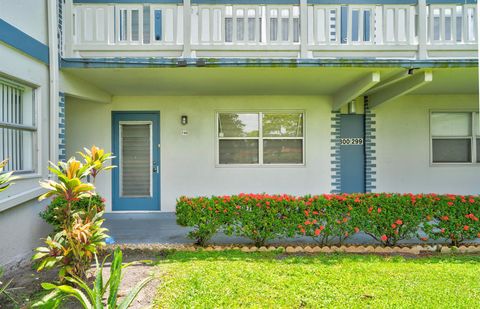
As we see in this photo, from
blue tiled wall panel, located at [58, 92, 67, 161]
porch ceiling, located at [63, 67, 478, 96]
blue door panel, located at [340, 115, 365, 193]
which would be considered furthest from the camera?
blue door panel, located at [340, 115, 365, 193]

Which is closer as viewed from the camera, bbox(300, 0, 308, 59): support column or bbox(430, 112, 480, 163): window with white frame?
bbox(300, 0, 308, 59): support column

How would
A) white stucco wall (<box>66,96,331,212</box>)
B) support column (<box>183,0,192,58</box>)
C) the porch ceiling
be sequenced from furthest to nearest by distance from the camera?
white stucco wall (<box>66,96,331,212</box>), support column (<box>183,0,192,58</box>), the porch ceiling

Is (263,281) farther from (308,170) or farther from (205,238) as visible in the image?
(308,170)

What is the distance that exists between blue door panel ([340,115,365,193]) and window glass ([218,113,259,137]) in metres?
2.15

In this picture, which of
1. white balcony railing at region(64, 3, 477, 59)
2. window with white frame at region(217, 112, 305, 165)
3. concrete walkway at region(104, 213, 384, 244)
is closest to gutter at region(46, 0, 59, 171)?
white balcony railing at region(64, 3, 477, 59)

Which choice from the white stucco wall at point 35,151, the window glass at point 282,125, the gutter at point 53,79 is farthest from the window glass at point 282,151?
the white stucco wall at point 35,151

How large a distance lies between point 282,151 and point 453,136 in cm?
413

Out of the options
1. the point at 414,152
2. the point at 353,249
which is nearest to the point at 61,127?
the point at 353,249

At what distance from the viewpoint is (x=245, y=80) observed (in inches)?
228

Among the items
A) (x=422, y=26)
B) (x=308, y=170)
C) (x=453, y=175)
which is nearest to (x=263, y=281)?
(x=308, y=170)

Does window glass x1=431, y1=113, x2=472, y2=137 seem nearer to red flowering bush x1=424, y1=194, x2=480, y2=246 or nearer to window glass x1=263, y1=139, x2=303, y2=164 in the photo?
red flowering bush x1=424, y1=194, x2=480, y2=246

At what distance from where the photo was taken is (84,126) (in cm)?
685

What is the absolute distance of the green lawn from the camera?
293 centimetres

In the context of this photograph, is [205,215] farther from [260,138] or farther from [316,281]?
[260,138]
